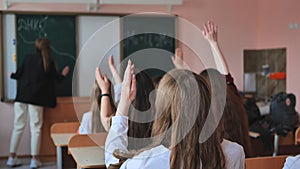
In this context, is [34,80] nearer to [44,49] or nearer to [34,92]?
[34,92]

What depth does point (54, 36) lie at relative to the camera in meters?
4.76

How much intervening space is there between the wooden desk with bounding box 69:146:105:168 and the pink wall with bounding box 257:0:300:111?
2863 mm

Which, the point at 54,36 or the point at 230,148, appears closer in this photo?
the point at 230,148

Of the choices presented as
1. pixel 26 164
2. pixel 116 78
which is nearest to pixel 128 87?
pixel 116 78

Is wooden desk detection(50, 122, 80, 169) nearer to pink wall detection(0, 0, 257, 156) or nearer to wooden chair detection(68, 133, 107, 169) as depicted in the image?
wooden chair detection(68, 133, 107, 169)

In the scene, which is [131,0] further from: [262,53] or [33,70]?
[262,53]

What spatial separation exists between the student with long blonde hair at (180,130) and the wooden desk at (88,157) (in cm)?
87

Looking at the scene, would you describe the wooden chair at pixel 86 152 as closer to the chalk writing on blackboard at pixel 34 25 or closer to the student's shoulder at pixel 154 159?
the student's shoulder at pixel 154 159

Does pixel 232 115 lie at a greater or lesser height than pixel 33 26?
lesser

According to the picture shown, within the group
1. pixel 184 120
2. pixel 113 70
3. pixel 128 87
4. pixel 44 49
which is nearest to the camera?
pixel 184 120

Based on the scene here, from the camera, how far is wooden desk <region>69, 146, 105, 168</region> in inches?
85.0

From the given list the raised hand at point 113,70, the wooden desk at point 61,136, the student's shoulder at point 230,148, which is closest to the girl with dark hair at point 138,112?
the raised hand at point 113,70

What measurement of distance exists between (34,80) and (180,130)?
136 inches

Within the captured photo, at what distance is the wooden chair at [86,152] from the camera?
2174 millimetres
